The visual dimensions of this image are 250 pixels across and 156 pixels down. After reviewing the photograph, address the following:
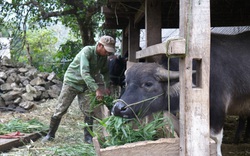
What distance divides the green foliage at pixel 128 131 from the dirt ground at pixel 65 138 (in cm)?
65

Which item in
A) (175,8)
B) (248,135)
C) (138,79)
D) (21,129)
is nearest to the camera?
(138,79)

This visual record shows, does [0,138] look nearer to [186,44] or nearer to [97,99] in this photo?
[97,99]

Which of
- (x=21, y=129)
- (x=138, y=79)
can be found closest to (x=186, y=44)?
(x=138, y=79)

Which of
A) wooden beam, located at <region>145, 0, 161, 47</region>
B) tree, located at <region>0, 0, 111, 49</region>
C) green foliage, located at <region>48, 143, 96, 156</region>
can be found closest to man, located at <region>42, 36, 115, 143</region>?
green foliage, located at <region>48, 143, 96, 156</region>

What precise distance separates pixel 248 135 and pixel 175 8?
2.36 m

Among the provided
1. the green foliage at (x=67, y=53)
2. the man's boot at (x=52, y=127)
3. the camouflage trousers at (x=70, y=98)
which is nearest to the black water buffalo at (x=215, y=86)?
the camouflage trousers at (x=70, y=98)

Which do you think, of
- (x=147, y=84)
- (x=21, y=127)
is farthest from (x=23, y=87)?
(x=147, y=84)

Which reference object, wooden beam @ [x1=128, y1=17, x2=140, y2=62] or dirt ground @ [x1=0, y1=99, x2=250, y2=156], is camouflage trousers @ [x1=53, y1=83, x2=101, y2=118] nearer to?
dirt ground @ [x1=0, y1=99, x2=250, y2=156]

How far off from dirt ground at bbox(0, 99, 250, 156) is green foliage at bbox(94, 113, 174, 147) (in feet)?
2.14

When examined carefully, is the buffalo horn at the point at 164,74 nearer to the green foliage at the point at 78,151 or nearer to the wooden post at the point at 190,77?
the wooden post at the point at 190,77

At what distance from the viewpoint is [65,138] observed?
5930mm

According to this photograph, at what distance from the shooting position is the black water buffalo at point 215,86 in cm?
333

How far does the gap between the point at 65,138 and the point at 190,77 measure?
12.7 ft

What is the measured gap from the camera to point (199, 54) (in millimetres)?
2473
